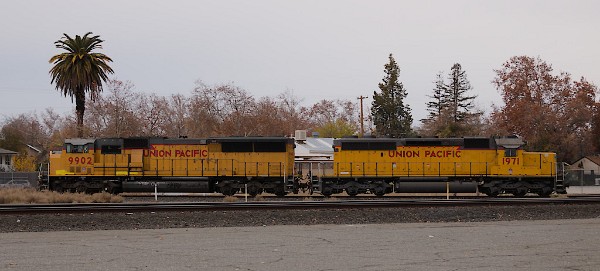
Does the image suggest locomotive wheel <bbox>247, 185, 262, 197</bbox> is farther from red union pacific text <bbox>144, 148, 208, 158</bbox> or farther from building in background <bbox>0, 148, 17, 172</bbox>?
building in background <bbox>0, 148, 17, 172</bbox>

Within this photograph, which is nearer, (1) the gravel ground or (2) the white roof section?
(1) the gravel ground

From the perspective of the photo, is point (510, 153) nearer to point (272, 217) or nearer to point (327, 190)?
point (327, 190)

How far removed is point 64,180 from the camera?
3284cm

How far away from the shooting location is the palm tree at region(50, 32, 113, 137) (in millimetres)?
51250

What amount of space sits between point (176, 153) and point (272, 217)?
1423 centimetres

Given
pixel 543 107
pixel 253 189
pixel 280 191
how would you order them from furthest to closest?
pixel 543 107
pixel 253 189
pixel 280 191

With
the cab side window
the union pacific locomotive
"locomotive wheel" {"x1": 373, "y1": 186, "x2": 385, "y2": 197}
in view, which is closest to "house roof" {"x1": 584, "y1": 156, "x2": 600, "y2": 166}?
the union pacific locomotive

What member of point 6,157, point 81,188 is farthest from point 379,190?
point 6,157

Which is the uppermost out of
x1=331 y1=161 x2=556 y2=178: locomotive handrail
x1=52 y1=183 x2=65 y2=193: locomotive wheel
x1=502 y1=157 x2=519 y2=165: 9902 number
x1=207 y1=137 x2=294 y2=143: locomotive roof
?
x1=207 y1=137 x2=294 y2=143: locomotive roof

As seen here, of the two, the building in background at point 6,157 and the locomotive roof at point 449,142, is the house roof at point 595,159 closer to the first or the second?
the locomotive roof at point 449,142

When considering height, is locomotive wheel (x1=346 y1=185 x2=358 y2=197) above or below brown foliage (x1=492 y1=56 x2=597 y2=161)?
below

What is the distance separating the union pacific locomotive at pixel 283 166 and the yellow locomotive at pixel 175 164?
0.05 meters

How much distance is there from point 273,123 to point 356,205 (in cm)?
5235

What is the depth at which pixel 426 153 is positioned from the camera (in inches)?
1267
